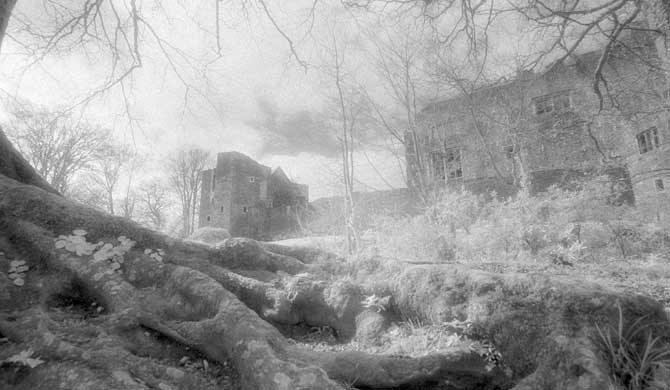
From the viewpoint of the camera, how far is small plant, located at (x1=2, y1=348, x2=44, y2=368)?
5.75 ft

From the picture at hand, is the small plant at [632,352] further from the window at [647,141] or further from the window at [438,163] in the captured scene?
the window at [647,141]

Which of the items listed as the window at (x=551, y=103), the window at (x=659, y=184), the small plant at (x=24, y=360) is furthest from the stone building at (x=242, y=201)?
the small plant at (x=24, y=360)

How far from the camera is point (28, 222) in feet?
10.1

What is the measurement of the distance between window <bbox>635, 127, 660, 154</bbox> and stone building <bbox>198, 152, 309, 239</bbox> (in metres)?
23.2

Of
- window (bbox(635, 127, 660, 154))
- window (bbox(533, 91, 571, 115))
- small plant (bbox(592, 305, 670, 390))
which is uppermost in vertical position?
window (bbox(533, 91, 571, 115))

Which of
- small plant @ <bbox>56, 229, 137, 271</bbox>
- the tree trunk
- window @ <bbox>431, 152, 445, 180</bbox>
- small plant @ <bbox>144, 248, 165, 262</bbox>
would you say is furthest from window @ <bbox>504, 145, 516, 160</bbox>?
small plant @ <bbox>56, 229, 137, 271</bbox>

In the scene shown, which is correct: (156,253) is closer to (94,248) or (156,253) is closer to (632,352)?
(94,248)

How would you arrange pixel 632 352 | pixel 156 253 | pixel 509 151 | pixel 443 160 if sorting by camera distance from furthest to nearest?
1. pixel 443 160
2. pixel 509 151
3. pixel 156 253
4. pixel 632 352

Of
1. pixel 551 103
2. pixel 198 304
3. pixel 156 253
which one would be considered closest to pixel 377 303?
pixel 198 304

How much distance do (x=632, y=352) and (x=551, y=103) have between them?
1987 cm

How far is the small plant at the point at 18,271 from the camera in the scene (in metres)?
2.55

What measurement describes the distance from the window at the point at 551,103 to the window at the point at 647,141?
Result: 12.6 feet

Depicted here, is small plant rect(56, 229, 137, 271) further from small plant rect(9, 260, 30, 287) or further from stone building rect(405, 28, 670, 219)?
stone building rect(405, 28, 670, 219)

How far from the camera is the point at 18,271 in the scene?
8.77 feet
